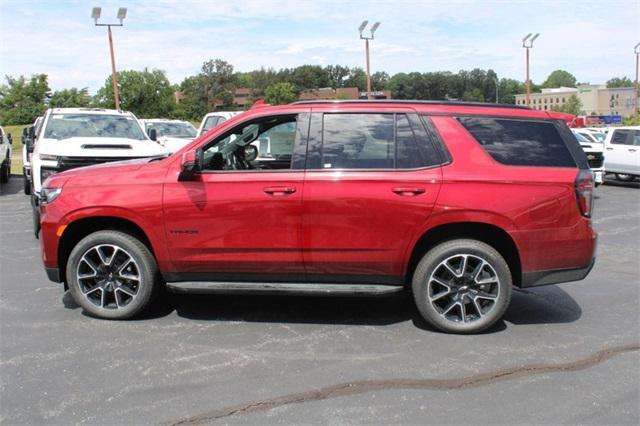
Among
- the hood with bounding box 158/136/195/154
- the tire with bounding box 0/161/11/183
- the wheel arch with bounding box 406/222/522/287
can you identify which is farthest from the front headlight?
the tire with bounding box 0/161/11/183

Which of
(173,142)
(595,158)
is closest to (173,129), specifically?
(173,142)

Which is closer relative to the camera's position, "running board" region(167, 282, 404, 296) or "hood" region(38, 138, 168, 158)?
"running board" region(167, 282, 404, 296)

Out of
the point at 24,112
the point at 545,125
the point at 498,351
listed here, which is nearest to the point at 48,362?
the point at 498,351

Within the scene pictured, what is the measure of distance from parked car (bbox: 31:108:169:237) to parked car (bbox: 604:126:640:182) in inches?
535

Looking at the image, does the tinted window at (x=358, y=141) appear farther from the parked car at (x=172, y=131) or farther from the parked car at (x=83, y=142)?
the parked car at (x=172, y=131)

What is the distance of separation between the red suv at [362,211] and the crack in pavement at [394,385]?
2.23 ft

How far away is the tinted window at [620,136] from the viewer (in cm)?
1722

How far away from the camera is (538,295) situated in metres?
5.77

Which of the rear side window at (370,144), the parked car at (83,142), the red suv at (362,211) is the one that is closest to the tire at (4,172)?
the parked car at (83,142)

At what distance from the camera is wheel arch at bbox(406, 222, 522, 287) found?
4652 mm

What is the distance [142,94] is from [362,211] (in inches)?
3257

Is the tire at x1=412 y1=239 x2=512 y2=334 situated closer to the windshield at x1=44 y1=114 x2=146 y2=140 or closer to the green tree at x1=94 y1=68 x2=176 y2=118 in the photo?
the windshield at x1=44 y1=114 x2=146 y2=140

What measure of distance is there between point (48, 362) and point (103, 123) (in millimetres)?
7471

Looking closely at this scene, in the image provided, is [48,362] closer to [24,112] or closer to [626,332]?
[626,332]
